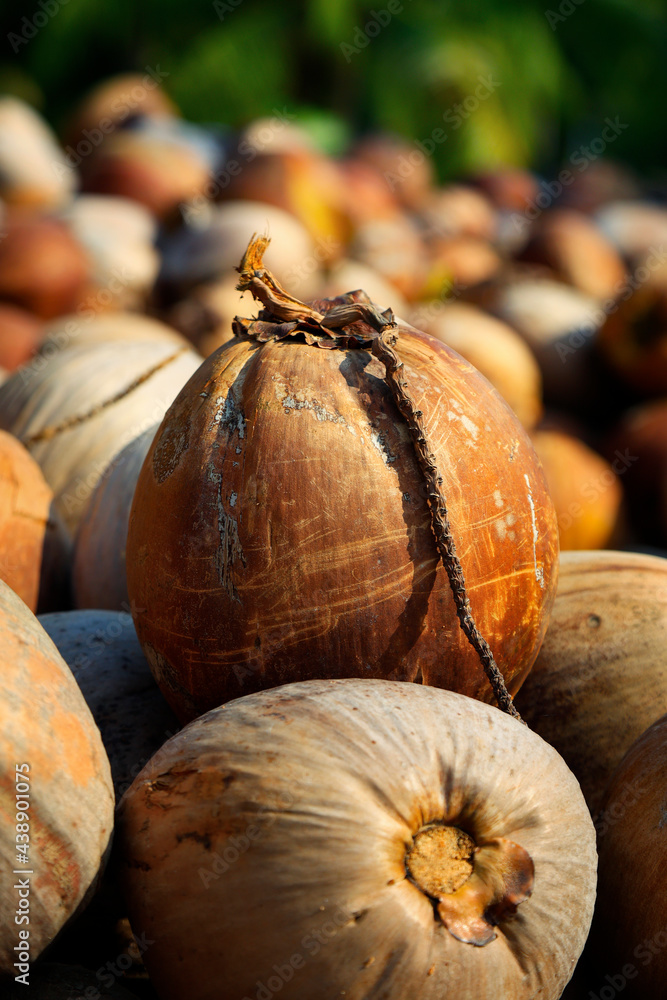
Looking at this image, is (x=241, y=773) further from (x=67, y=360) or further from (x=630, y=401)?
(x=630, y=401)

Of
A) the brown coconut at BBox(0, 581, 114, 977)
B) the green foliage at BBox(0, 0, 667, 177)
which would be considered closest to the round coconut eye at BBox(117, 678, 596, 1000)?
the brown coconut at BBox(0, 581, 114, 977)

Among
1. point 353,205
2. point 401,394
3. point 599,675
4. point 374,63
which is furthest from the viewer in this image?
point 374,63

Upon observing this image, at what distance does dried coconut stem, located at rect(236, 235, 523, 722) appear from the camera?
1228 mm

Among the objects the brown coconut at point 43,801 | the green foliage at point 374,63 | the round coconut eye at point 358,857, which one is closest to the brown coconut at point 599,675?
the round coconut eye at point 358,857

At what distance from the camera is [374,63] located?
11.6 m

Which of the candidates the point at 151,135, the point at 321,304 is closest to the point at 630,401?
the point at 321,304

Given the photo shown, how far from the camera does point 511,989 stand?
1.03 metres

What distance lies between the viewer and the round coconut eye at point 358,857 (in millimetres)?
986

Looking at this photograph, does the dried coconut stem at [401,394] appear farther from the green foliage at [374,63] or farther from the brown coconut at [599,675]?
the green foliage at [374,63]

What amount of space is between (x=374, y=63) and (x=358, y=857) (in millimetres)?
12169

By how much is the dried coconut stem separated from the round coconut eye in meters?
0.13

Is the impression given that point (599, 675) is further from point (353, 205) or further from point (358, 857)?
point (353, 205)

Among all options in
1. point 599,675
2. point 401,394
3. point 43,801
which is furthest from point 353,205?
point 43,801

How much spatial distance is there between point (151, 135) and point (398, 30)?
5639mm
